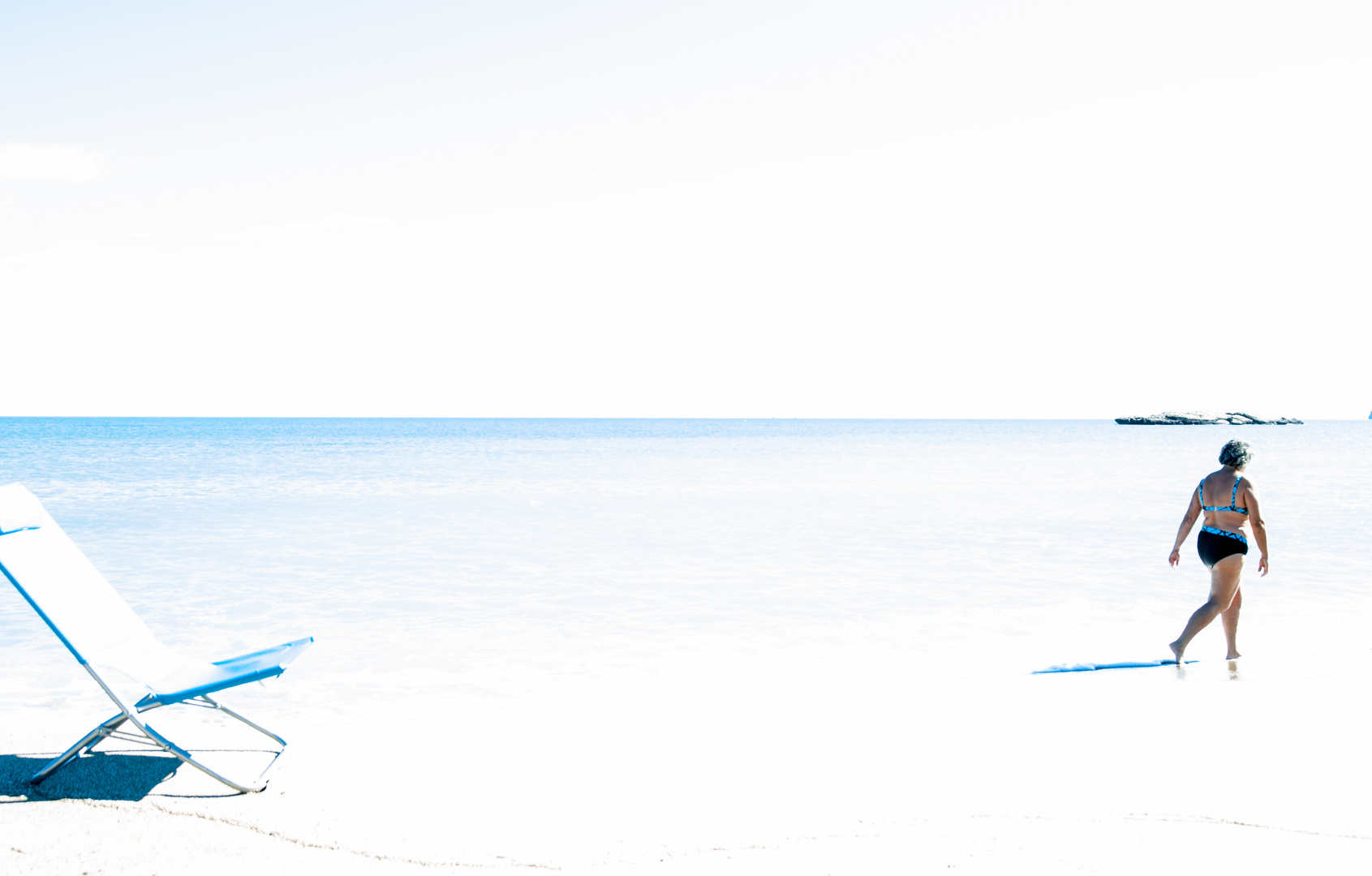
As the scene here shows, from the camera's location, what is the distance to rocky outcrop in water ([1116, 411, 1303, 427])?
98.2 meters

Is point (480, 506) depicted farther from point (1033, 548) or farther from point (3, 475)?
A: point (3, 475)

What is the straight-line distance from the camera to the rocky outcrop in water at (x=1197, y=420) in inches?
3868

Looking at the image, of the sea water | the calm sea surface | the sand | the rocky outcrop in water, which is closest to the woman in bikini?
the sea water

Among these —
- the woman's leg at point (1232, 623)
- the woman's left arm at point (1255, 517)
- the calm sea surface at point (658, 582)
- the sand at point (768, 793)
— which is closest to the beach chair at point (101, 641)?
the sand at point (768, 793)

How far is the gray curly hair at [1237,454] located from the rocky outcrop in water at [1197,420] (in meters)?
108

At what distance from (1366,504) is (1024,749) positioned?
18.2 metres

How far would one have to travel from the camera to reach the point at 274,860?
259cm

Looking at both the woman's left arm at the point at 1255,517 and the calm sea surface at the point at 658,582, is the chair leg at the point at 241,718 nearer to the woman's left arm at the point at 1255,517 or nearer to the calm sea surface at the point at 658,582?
the calm sea surface at the point at 658,582

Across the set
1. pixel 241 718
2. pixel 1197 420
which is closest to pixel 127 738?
pixel 241 718

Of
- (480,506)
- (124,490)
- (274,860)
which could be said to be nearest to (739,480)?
(480,506)

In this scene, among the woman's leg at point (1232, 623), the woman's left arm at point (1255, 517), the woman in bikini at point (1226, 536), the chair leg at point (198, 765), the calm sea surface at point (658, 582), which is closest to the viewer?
the chair leg at point (198, 765)

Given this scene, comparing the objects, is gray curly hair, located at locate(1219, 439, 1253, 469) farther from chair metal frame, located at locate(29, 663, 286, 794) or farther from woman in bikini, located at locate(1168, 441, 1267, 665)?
chair metal frame, located at locate(29, 663, 286, 794)

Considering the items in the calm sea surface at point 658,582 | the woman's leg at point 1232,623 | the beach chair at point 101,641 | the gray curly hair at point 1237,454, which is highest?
the gray curly hair at point 1237,454

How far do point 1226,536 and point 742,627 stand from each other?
11.7ft
